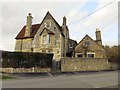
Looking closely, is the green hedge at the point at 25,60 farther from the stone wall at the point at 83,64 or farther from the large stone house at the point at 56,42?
the large stone house at the point at 56,42

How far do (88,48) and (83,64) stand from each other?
8264 millimetres

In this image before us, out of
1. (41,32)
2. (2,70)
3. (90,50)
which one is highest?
(41,32)

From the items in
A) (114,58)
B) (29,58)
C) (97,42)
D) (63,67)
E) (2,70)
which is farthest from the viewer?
(97,42)

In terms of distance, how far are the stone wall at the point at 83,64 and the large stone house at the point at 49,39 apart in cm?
524

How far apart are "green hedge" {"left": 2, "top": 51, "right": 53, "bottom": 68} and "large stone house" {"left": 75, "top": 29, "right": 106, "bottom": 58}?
11.5 metres

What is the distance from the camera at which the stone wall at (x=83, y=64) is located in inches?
1444

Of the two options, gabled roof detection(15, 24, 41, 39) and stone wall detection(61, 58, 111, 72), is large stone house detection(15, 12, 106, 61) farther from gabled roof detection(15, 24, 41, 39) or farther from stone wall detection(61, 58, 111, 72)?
stone wall detection(61, 58, 111, 72)

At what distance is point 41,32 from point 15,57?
14138 mm

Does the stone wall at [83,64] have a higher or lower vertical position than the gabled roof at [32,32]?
lower

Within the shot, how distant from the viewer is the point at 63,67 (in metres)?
36.4

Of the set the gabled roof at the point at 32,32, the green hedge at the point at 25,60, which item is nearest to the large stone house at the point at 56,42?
the gabled roof at the point at 32,32

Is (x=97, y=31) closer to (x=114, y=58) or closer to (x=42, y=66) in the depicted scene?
(x=114, y=58)

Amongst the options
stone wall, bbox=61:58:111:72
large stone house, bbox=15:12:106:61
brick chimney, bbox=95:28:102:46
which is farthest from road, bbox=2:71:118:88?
brick chimney, bbox=95:28:102:46

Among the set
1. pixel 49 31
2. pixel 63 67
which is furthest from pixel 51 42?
pixel 63 67
